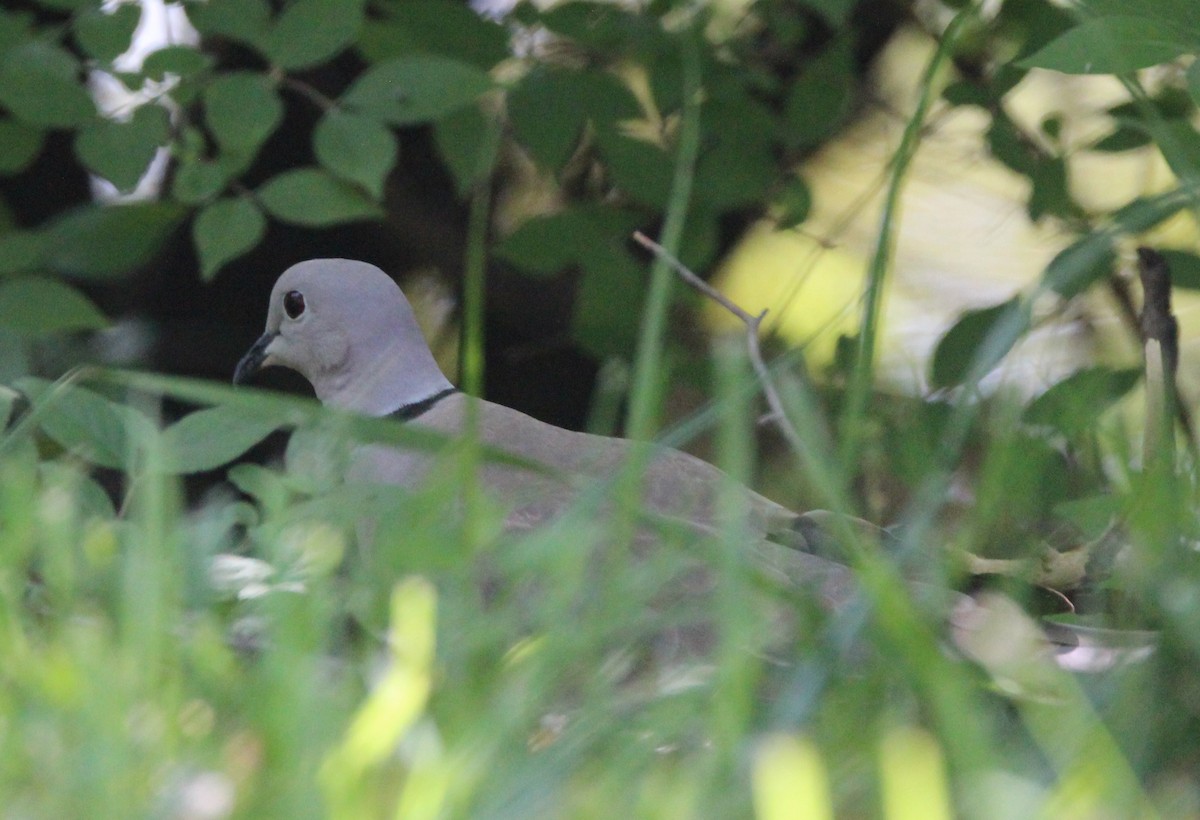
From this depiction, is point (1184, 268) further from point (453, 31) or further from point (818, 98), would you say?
point (453, 31)

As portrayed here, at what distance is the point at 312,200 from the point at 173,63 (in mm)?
254

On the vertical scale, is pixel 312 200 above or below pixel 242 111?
below

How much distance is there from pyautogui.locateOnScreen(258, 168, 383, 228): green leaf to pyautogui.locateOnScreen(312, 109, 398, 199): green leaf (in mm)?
32

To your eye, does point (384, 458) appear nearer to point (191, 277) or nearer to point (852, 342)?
point (852, 342)

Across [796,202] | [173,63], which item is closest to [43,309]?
[173,63]

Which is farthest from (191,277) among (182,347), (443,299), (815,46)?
(815,46)

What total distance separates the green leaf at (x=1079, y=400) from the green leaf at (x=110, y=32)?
1.25 meters

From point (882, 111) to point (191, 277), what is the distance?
1.61 metres

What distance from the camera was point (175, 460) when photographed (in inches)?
57.2

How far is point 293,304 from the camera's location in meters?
2.16

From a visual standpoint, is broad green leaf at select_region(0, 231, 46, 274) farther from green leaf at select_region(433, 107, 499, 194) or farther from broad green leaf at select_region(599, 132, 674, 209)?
broad green leaf at select_region(599, 132, 674, 209)

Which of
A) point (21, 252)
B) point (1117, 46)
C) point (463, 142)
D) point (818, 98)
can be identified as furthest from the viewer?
point (818, 98)

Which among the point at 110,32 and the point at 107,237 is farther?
the point at 107,237

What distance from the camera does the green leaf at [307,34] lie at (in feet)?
6.54
